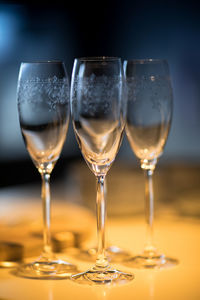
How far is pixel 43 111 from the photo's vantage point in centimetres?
65

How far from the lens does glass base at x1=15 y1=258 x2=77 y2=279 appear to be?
0.65m

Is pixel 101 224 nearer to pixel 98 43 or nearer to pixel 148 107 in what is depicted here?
pixel 148 107

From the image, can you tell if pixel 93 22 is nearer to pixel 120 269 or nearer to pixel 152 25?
pixel 152 25

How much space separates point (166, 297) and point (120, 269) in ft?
0.42

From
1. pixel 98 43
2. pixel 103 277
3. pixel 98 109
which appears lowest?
pixel 103 277

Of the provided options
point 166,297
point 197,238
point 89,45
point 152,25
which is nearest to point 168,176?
point 197,238

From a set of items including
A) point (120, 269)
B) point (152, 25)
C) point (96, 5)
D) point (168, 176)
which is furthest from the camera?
point (96, 5)

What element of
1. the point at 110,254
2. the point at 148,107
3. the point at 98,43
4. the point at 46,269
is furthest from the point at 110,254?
the point at 98,43

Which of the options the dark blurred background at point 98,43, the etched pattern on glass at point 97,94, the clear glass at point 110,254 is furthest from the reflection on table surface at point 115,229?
the dark blurred background at point 98,43

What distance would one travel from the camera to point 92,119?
0.60 metres

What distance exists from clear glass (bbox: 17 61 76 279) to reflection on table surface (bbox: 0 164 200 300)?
4 centimetres

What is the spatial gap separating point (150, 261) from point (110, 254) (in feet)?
0.22

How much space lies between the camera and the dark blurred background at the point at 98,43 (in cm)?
213

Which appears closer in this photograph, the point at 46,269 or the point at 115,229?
the point at 46,269
